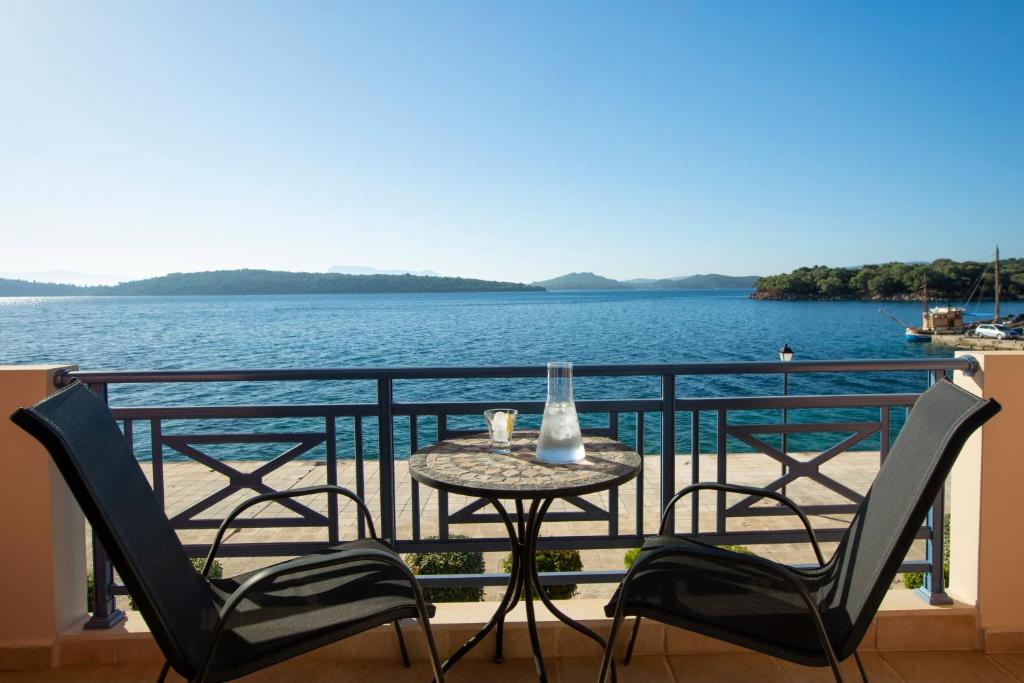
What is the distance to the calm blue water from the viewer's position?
80.2ft

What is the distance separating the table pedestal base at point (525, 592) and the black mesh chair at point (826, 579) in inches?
12.5

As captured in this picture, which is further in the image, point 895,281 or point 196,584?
point 895,281

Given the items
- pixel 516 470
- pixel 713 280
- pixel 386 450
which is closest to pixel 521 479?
pixel 516 470

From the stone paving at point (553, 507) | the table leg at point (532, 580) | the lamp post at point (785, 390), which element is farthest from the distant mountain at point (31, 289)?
the table leg at point (532, 580)

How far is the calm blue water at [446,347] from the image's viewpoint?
24.4m

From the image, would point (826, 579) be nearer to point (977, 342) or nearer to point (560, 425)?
point (560, 425)

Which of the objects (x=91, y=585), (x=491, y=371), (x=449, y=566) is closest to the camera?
(x=491, y=371)

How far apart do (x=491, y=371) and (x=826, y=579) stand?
4.03ft

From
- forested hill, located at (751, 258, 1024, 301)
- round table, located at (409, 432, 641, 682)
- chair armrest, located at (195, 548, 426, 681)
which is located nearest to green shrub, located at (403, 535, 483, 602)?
round table, located at (409, 432, 641, 682)

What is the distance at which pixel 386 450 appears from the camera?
7.12 feet

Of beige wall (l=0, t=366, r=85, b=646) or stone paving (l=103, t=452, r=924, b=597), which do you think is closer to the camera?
beige wall (l=0, t=366, r=85, b=646)

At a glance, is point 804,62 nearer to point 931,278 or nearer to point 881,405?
point 881,405

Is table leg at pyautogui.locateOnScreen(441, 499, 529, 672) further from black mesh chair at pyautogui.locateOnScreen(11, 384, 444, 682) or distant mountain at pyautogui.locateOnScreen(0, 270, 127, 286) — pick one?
distant mountain at pyautogui.locateOnScreen(0, 270, 127, 286)

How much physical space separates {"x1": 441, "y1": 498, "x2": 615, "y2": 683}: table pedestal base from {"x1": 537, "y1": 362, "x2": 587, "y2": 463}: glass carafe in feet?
0.50
